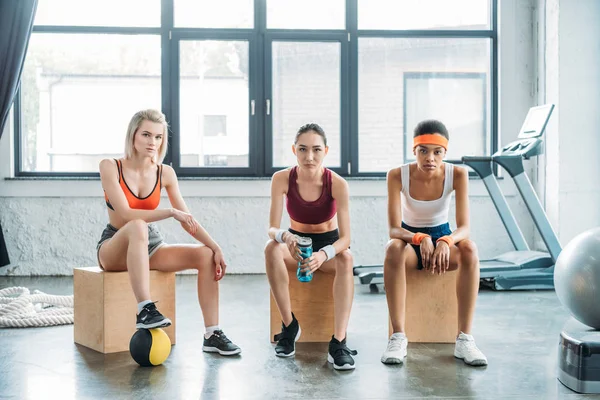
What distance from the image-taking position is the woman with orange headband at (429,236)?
288cm

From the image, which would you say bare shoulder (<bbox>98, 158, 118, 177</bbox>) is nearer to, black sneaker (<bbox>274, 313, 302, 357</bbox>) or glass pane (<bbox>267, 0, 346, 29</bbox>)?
black sneaker (<bbox>274, 313, 302, 357</bbox>)

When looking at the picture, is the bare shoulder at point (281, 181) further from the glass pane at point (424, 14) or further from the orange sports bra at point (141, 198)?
the glass pane at point (424, 14)

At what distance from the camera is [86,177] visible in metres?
5.59

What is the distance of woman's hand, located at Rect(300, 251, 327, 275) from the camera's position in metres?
2.79

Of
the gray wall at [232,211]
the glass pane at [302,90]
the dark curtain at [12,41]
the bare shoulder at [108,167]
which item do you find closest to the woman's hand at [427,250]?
the bare shoulder at [108,167]

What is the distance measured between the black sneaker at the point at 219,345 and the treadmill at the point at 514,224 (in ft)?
7.64

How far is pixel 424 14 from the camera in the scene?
19.2ft

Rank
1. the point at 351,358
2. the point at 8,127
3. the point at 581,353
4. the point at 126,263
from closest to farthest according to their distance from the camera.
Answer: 1. the point at 581,353
2. the point at 351,358
3. the point at 126,263
4. the point at 8,127

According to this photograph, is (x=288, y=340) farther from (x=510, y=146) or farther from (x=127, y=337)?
(x=510, y=146)

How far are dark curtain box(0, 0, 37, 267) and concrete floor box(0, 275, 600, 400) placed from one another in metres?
2.31

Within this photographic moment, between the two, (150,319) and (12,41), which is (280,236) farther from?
(12,41)

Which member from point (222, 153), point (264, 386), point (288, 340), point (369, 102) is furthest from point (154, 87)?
point (264, 386)

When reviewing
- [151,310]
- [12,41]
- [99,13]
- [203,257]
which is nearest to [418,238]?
[203,257]

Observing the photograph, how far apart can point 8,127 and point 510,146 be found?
3806mm
